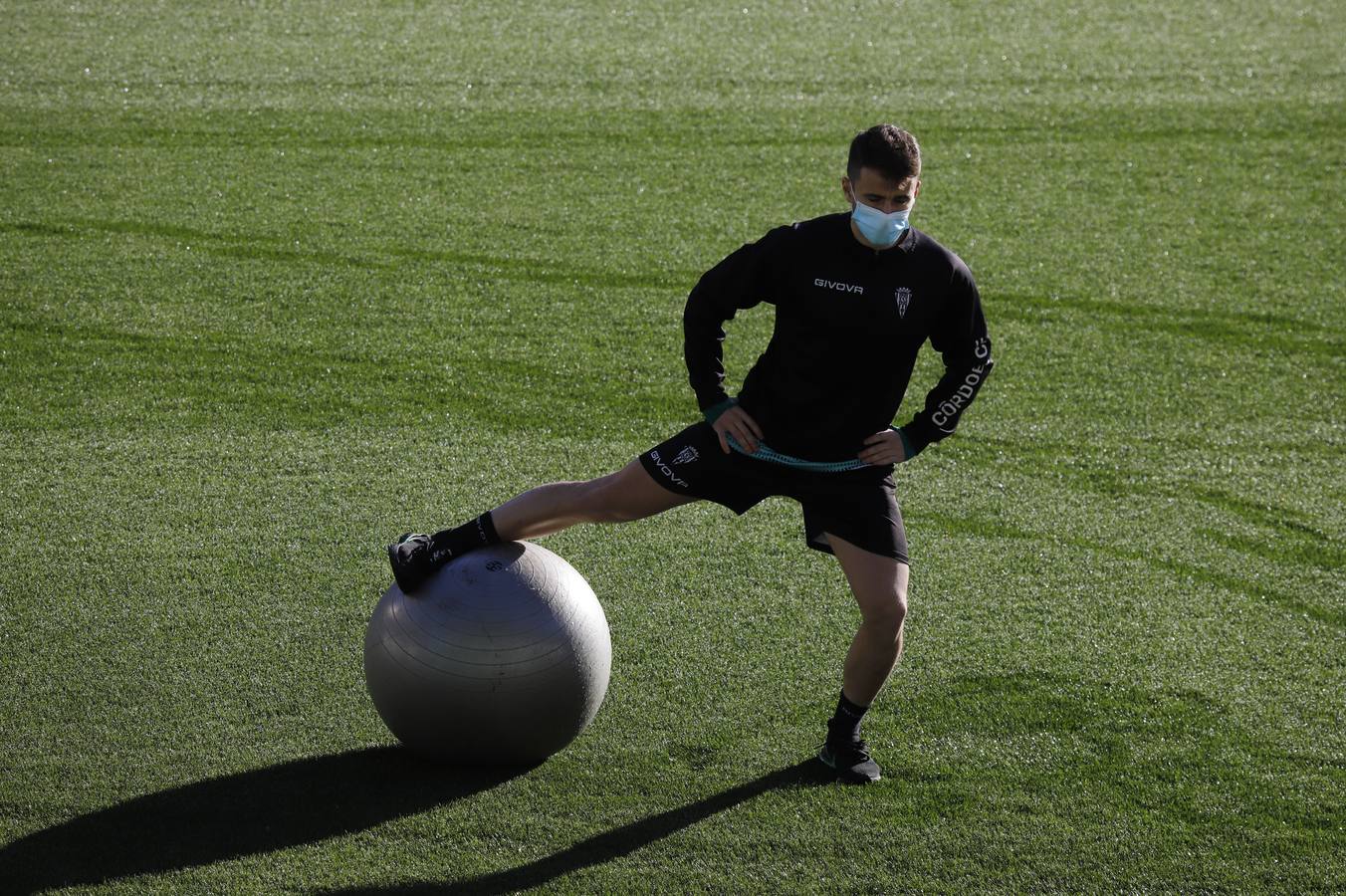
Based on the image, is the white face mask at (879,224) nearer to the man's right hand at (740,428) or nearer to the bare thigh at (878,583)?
the man's right hand at (740,428)

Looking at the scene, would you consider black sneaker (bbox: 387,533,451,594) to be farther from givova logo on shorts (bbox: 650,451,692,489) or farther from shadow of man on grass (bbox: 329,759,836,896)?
shadow of man on grass (bbox: 329,759,836,896)

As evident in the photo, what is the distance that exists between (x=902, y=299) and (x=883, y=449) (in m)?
0.48

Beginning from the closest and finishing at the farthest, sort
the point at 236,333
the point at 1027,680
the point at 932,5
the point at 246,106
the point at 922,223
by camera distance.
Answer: the point at 1027,680 → the point at 236,333 → the point at 922,223 → the point at 246,106 → the point at 932,5

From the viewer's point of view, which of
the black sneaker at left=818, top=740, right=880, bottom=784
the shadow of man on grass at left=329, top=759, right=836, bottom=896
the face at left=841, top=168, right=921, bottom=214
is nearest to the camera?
the shadow of man on grass at left=329, top=759, right=836, bottom=896

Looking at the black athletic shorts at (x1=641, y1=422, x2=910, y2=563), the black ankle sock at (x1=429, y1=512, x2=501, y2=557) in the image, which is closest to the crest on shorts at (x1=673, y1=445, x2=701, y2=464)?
the black athletic shorts at (x1=641, y1=422, x2=910, y2=563)

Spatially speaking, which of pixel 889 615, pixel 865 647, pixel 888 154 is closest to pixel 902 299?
pixel 888 154

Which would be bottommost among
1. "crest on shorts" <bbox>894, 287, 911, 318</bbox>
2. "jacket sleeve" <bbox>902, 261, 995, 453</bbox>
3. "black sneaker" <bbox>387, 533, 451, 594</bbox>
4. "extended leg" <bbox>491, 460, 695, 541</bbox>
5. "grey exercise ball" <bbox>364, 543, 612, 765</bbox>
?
"grey exercise ball" <bbox>364, 543, 612, 765</bbox>

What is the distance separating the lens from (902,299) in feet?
15.1

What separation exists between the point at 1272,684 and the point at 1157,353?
11.5 ft

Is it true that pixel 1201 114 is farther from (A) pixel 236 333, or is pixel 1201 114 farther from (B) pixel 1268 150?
(A) pixel 236 333

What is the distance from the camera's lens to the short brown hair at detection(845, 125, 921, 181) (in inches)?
174

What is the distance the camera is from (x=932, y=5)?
14.3m

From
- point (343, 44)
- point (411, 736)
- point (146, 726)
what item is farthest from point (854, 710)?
point (343, 44)

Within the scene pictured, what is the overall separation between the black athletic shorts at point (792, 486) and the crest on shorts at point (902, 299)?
521 millimetres
